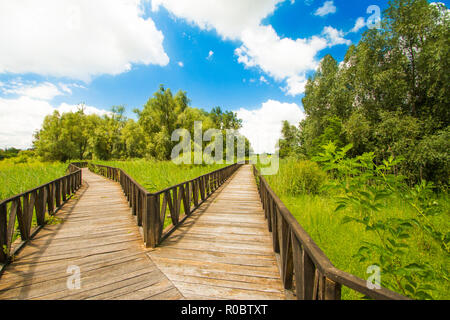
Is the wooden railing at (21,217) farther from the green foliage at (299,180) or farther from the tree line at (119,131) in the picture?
the tree line at (119,131)

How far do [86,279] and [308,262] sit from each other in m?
2.80

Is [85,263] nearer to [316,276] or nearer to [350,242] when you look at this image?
[316,276]

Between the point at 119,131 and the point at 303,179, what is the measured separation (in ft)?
142

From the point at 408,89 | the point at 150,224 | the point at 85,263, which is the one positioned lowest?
the point at 85,263

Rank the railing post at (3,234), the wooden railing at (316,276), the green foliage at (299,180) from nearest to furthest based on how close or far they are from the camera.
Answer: the wooden railing at (316,276) → the railing post at (3,234) → the green foliage at (299,180)

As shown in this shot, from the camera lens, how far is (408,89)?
40.3ft

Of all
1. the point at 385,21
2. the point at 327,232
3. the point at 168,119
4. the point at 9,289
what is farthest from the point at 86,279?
the point at 168,119

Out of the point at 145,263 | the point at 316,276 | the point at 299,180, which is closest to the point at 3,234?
the point at 145,263

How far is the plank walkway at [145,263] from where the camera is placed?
217 centimetres

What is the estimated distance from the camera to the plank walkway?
2166 mm

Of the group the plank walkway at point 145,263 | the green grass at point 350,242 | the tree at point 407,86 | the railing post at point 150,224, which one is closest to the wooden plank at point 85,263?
the plank walkway at point 145,263

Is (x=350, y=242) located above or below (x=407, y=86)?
below

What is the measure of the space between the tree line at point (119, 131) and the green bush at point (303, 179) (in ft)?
66.9

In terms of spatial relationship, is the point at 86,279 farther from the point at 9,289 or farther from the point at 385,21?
the point at 385,21
